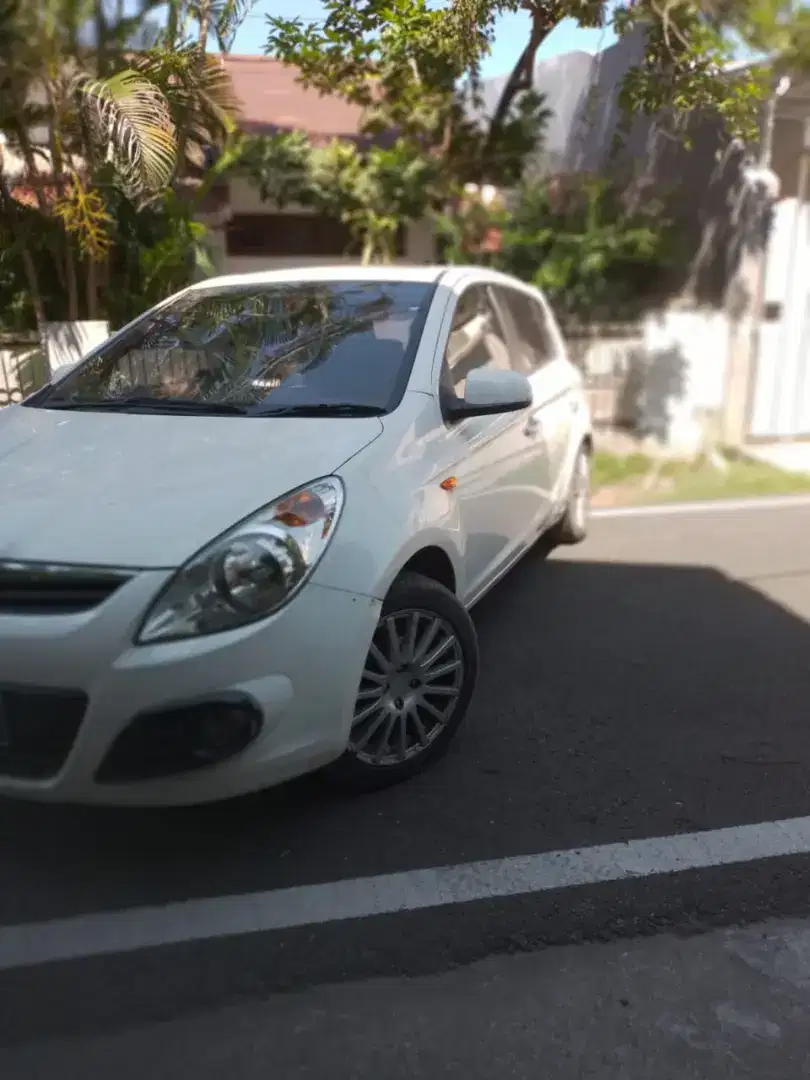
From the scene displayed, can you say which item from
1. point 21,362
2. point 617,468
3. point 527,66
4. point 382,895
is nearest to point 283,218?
point 527,66

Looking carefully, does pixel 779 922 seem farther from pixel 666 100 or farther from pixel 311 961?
pixel 666 100

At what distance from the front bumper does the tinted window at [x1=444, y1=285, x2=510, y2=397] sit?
4.43 ft

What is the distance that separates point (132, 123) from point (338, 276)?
2.34 metres

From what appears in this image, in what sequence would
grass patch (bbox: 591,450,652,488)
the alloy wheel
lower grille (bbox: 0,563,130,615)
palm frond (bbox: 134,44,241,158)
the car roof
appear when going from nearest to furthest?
lower grille (bbox: 0,563,130,615) → the alloy wheel → the car roof → palm frond (bbox: 134,44,241,158) → grass patch (bbox: 591,450,652,488)

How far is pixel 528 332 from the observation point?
203 inches

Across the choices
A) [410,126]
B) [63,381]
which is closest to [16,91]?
[63,381]

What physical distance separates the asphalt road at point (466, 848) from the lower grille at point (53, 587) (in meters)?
0.87

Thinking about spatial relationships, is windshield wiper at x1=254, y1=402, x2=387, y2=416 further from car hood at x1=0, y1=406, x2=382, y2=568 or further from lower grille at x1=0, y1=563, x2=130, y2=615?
lower grille at x1=0, y1=563, x2=130, y2=615

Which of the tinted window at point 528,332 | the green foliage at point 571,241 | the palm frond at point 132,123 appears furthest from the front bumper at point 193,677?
the green foliage at point 571,241

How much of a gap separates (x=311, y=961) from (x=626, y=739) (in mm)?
1581

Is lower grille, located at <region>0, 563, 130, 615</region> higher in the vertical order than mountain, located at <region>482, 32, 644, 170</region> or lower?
→ lower

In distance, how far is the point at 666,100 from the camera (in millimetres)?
7664

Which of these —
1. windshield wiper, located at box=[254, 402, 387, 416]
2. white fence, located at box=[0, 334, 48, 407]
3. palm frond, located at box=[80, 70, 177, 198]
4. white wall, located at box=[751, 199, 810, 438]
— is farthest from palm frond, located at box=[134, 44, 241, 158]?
white wall, located at box=[751, 199, 810, 438]

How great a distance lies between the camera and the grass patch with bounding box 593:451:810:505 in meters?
7.74
